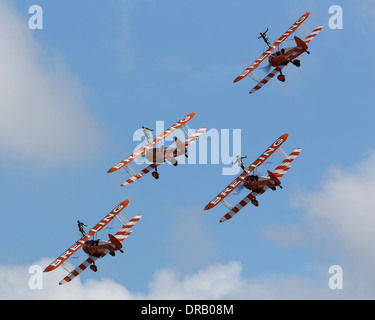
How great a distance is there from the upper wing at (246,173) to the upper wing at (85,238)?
836cm

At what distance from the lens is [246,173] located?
79062mm

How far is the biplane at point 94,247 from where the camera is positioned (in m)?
74.8

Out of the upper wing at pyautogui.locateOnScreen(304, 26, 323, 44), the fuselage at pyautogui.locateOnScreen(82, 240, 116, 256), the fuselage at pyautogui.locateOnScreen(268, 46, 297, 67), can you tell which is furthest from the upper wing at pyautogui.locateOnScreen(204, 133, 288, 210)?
the upper wing at pyautogui.locateOnScreen(304, 26, 323, 44)

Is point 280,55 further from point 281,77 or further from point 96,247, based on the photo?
point 96,247

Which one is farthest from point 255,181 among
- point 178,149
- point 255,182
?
point 178,149

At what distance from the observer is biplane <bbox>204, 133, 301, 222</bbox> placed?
77375mm

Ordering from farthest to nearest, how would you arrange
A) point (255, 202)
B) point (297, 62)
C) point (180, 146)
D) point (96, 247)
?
point (297, 62) < point (255, 202) < point (180, 146) < point (96, 247)

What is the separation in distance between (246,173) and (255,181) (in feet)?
5.65

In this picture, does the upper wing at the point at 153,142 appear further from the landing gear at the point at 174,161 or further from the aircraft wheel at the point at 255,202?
the aircraft wheel at the point at 255,202

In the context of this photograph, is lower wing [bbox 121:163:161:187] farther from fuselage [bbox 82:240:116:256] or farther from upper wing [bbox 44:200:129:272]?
fuselage [bbox 82:240:116:256]

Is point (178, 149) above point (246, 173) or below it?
above
